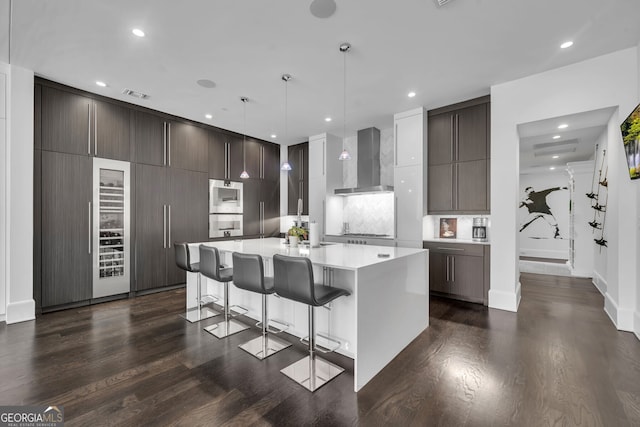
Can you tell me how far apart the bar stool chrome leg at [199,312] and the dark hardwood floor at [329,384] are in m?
0.15

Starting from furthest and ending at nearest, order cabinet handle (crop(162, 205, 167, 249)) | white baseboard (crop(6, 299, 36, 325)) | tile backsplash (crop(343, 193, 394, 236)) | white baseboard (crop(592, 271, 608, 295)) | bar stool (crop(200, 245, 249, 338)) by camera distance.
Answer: tile backsplash (crop(343, 193, 394, 236))
cabinet handle (crop(162, 205, 167, 249))
white baseboard (crop(592, 271, 608, 295))
white baseboard (crop(6, 299, 36, 325))
bar stool (crop(200, 245, 249, 338))

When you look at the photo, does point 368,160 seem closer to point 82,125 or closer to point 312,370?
point 312,370

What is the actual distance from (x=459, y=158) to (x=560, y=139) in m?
2.05

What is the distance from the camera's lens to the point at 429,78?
141 inches

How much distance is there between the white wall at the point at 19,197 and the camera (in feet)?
10.8

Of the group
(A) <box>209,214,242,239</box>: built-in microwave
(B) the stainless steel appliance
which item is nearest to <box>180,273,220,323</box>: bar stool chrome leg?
(B) the stainless steel appliance

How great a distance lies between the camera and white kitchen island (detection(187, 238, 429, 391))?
6.90 feet

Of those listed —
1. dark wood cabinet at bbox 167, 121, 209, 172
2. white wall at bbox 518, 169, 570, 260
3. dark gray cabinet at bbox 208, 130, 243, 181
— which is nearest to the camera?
dark wood cabinet at bbox 167, 121, 209, 172

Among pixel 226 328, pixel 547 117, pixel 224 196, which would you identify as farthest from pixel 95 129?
pixel 547 117

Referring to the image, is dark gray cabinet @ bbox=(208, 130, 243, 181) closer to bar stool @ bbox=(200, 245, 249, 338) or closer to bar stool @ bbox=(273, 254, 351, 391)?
bar stool @ bbox=(200, 245, 249, 338)

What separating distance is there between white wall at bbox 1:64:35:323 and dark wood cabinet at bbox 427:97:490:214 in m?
5.46

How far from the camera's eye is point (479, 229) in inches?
172

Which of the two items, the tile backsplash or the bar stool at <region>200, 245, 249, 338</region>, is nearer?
the bar stool at <region>200, 245, 249, 338</region>

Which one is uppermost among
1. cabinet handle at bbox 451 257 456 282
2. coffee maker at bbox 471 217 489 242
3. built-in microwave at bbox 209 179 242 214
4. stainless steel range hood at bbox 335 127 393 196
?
stainless steel range hood at bbox 335 127 393 196
